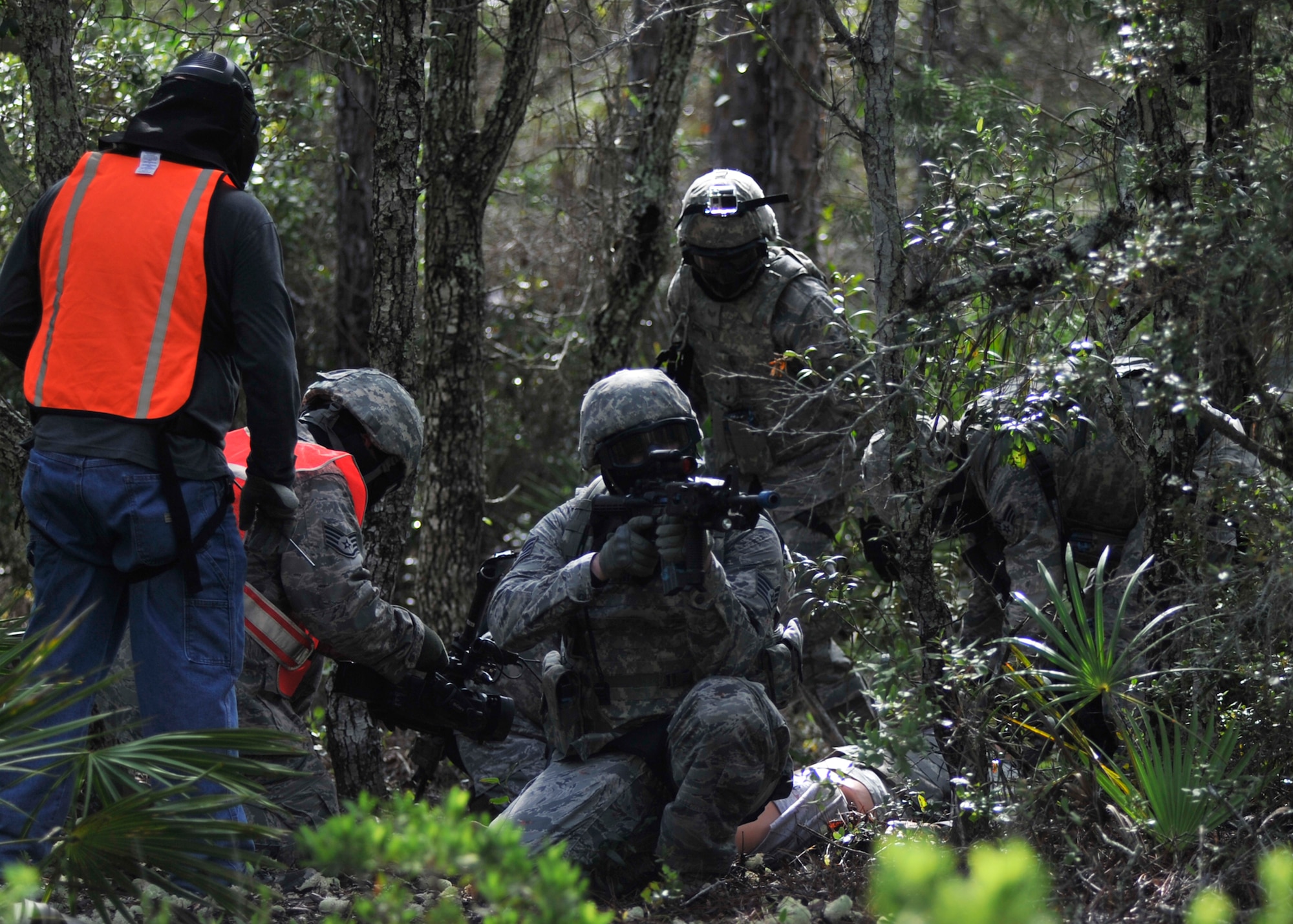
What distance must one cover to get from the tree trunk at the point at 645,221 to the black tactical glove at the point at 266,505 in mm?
3075

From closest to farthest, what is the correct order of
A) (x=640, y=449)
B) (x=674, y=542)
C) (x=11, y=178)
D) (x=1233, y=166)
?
(x=1233, y=166)
(x=674, y=542)
(x=640, y=449)
(x=11, y=178)

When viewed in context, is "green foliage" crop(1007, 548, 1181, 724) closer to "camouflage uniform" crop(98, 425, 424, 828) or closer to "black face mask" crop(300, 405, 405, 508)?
A: "camouflage uniform" crop(98, 425, 424, 828)

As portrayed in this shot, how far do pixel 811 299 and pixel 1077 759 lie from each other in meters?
2.76

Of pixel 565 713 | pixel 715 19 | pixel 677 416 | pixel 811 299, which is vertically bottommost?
pixel 565 713

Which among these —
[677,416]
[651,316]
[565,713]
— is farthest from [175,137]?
[651,316]

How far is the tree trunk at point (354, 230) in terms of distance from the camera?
27.6 ft

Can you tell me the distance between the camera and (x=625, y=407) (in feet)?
12.5

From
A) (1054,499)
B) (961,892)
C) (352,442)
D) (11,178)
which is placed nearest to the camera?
(961,892)

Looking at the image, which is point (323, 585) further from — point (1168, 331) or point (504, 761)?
point (1168, 331)

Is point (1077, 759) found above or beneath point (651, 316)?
beneath

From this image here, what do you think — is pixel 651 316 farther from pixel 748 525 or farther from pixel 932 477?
pixel 748 525

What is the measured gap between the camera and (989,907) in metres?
1.43

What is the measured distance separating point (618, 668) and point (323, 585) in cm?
97

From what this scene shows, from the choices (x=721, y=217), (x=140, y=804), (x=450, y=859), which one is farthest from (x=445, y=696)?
(x=721, y=217)
